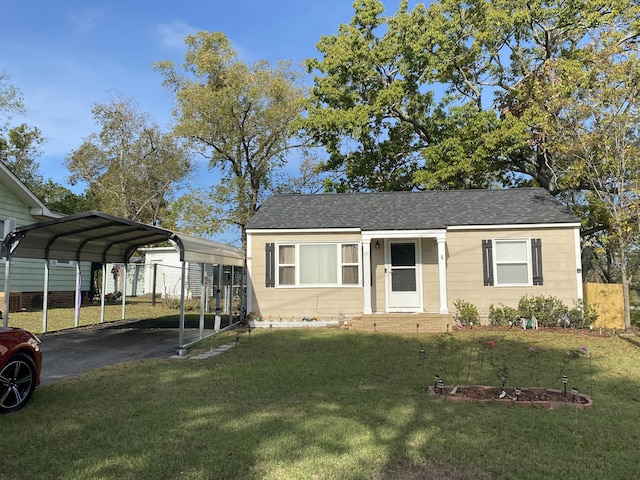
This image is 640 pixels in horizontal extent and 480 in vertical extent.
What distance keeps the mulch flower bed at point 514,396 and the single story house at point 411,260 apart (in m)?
6.85

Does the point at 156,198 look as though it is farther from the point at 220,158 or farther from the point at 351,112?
the point at 351,112

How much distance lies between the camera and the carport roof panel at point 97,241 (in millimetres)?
9258

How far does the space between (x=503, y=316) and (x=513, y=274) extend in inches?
53.1

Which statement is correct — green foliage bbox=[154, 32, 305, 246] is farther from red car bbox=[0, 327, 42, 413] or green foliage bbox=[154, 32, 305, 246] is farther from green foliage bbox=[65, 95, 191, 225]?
red car bbox=[0, 327, 42, 413]

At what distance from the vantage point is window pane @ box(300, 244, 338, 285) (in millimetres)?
13430

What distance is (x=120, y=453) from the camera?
3.87 m

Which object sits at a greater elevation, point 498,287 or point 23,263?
point 23,263

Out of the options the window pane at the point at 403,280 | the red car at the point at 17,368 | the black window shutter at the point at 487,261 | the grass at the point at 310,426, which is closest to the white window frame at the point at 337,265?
the window pane at the point at 403,280

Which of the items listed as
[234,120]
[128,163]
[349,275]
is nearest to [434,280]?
[349,275]

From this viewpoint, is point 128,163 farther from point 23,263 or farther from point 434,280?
point 434,280

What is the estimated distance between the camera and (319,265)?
44.2ft

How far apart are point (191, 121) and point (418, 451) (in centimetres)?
2189

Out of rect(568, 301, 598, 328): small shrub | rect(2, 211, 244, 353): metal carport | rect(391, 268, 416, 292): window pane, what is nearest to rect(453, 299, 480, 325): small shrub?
rect(391, 268, 416, 292): window pane

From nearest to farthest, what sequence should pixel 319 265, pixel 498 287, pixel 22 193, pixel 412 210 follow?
pixel 498 287 < pixel 319 265 < pixel 412 210 < pixel 22 193
